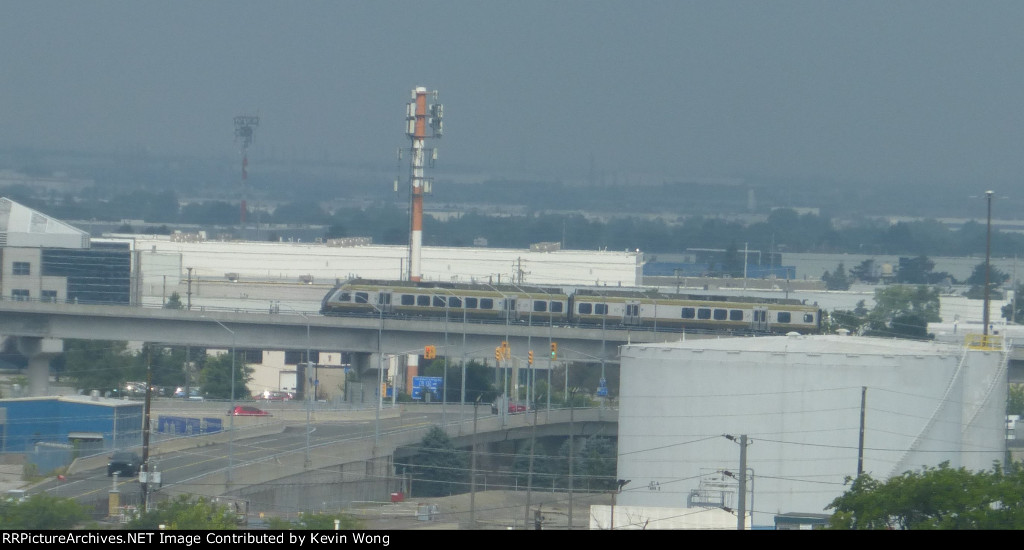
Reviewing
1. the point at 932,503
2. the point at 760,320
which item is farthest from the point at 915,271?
the point at 932,503

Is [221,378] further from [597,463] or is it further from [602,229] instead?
[602,229]

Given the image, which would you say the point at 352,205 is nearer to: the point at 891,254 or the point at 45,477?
the point at 891,254

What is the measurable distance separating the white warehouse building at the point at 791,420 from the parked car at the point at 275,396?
18.8 m

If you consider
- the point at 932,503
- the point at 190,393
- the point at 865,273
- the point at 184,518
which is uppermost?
the point at 865,273

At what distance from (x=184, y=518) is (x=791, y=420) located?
7816mm

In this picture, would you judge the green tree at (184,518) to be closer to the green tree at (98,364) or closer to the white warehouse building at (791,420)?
the white warehouse building at (791,420)

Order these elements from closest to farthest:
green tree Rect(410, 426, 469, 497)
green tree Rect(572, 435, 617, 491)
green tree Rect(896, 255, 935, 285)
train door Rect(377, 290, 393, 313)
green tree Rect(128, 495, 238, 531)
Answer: green tree Rect(128, 495, 238, 531) < green tree Rect(572, 435, 617, 491) < green tree Rect(410, 426, 469, 497) < train door Rect(377, 290, 393, 313) < green tree Rect(896, 255, 935, 285)

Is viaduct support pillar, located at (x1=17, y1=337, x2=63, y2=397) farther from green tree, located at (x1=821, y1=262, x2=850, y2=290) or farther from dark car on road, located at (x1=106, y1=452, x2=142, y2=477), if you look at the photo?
green tree, located at (x1=821, y1=262, x2=850, y2=290)

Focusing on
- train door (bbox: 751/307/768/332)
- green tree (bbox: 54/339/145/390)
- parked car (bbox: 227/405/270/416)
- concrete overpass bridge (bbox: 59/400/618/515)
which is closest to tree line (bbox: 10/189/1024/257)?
green tree (bbox: 54/339/145/390)

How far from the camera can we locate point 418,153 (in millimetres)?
53562

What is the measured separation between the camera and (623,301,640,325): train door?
3525cm

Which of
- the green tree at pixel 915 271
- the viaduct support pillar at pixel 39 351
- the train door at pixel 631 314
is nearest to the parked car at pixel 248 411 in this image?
the viaduct support pillar at pixel 39 351

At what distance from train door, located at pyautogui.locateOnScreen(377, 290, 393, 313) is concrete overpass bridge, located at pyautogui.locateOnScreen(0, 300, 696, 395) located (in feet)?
2.88
